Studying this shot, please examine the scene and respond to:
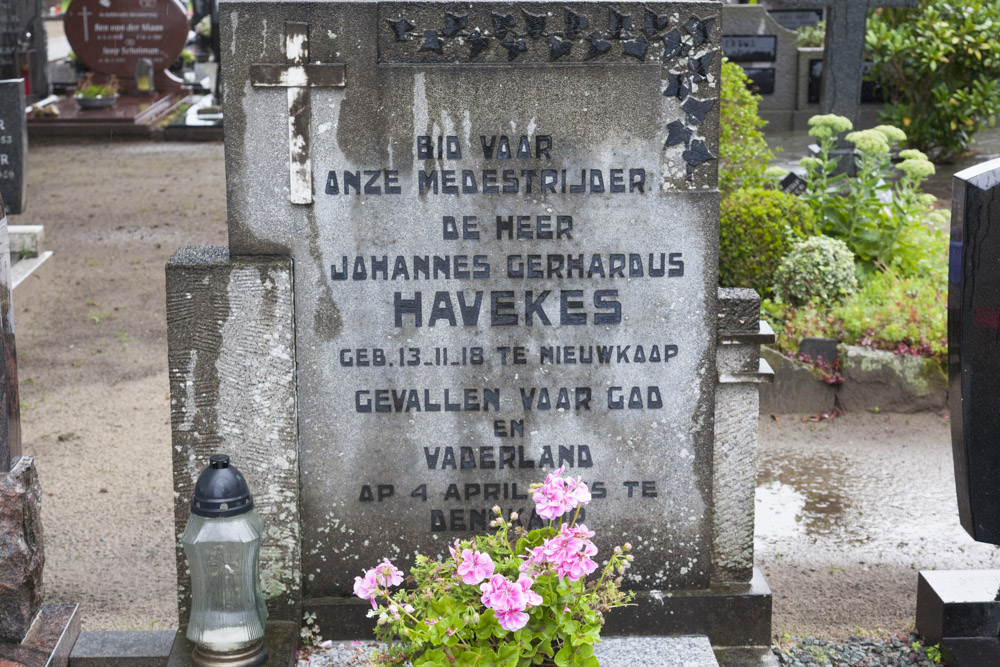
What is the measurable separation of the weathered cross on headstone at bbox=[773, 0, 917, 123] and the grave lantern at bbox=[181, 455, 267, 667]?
26.5 feet

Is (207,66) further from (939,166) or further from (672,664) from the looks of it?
(672,664)

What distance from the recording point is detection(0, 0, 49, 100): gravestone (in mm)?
16094

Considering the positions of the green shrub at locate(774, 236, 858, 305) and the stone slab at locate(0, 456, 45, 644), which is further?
the green shrub at locate(774, 236, 858, 305)

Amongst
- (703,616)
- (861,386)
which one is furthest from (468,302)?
(861,386)

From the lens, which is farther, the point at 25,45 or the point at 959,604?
the point at 25,45

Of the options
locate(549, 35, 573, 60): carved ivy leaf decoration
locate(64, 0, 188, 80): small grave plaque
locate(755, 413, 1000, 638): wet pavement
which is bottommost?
locate(755, 413, 1000, 638): wet pavement

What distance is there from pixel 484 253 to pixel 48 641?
183cm

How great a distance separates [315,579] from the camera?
391 centimetres

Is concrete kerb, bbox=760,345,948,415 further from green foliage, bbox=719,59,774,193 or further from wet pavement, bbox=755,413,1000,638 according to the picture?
green foliage, bbox=719,59,774,193

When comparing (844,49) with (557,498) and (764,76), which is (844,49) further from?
(557,498)

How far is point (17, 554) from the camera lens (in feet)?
12.2

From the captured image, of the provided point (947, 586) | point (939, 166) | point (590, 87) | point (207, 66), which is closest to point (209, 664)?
point (590, 87)

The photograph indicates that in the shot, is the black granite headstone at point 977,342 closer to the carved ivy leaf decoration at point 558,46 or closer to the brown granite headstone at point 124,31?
the carved ivy leaf decoration at point 558,46

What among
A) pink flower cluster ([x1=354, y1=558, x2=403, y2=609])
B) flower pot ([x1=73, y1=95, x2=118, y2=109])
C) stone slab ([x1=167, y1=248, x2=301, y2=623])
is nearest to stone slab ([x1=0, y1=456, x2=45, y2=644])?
stone slab ([x1=167, y1=248, x2=301, y2=623])
